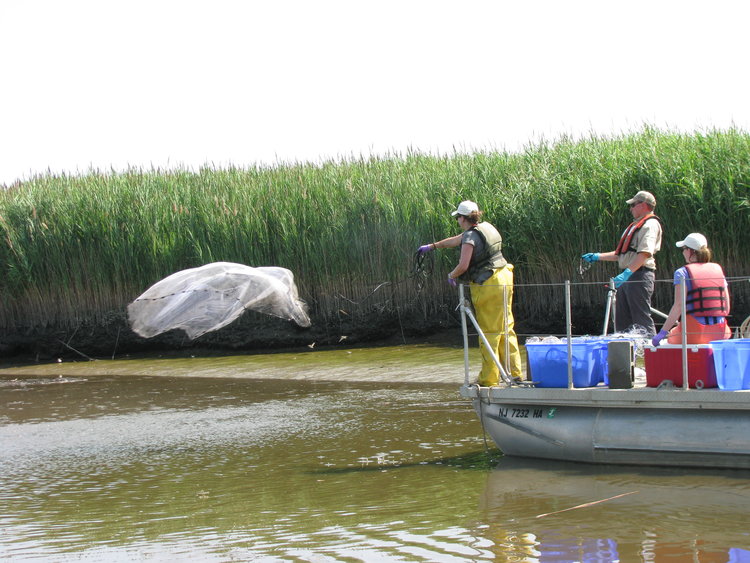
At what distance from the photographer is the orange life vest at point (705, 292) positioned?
7.59 m

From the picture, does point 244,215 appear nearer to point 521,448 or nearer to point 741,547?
point 521,448

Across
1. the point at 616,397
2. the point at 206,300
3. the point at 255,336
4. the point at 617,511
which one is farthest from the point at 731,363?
the point at 255,336

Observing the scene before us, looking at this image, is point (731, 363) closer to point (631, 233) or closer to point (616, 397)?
point (616, 397)

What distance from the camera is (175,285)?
13.1 metres

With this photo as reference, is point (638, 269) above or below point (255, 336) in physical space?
above

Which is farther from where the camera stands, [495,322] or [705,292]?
[495,322]

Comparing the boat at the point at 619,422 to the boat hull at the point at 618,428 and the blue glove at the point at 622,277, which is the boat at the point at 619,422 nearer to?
the boat hull at the point at 618,428

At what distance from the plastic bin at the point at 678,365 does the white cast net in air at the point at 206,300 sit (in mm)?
6491

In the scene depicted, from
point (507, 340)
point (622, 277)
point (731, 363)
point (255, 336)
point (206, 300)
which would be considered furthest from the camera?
point (255, 336)

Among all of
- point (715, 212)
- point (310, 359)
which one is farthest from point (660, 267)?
point (310, 359)

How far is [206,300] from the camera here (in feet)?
42.1

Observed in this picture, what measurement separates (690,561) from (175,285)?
898cm

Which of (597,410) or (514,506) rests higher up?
(597,410)

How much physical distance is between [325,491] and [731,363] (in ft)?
10.6
